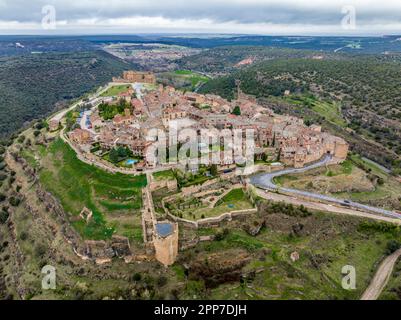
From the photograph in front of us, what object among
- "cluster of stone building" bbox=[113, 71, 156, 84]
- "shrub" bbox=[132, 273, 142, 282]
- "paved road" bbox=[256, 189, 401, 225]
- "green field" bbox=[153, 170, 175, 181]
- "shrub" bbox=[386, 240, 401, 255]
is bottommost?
"shrub" bbox=[132, 273, 142, 282]

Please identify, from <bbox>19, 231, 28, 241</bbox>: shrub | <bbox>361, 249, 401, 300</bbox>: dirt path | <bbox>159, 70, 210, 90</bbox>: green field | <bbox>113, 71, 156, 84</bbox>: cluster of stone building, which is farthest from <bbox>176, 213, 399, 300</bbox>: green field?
<bbox>159, 70, 210, 90</bbox>: green field

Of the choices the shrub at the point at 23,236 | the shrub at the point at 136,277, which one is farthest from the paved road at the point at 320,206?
the shrub at the point at 23,236

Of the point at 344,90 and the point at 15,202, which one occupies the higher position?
the point at 344,90

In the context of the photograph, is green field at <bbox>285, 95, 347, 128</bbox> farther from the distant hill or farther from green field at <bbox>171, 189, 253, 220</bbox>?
the distant hill

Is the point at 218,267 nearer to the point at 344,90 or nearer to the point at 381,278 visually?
the point at 381,278

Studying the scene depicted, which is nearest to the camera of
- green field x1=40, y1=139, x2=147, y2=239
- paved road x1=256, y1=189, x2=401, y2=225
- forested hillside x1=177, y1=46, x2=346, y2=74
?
green field x1=40, y1=139, x2=147, y2=239

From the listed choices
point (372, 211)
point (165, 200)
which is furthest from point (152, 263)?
point (372, 211)

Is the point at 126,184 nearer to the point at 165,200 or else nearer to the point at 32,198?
the point at 165,200

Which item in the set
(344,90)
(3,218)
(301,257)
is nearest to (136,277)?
(301,257)

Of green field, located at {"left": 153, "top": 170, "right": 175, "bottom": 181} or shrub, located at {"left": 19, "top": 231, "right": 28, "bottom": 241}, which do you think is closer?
green field, located at {"left": 153, "top": 170, "right": 175, "bottom": 181}
